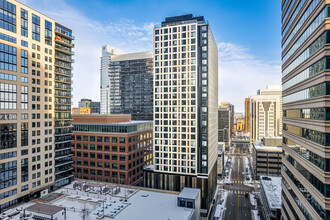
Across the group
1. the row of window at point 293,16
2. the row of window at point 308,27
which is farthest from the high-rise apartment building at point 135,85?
the row of window at point 308,27

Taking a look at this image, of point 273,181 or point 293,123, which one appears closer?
point 293,123

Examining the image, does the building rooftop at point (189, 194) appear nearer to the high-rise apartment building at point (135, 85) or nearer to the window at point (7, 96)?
the window at point (7, 96)

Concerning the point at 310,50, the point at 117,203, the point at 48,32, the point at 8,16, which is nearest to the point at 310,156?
the point at 310,50

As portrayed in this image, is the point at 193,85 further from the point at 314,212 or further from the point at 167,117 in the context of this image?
the point at 314,212

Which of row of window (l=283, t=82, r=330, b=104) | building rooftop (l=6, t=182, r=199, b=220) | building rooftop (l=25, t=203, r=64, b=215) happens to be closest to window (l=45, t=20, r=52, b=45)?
building rooftop (l=6, t=182, r=199, b=220)

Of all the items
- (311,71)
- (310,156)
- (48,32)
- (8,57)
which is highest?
(48,32)

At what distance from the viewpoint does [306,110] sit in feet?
126

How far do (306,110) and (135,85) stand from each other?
165 m

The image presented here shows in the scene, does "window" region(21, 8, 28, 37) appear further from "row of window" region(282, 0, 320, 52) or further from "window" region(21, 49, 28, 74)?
"row of window" region(282, 0, 320, 52)

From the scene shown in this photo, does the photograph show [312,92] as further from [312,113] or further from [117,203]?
[117,203]

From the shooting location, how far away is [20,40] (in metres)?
75.3

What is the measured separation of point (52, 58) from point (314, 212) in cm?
9479

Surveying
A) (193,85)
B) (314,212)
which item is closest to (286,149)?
(314,212)

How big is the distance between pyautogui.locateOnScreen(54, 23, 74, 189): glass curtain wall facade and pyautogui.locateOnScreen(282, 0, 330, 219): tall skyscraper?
272 ft
